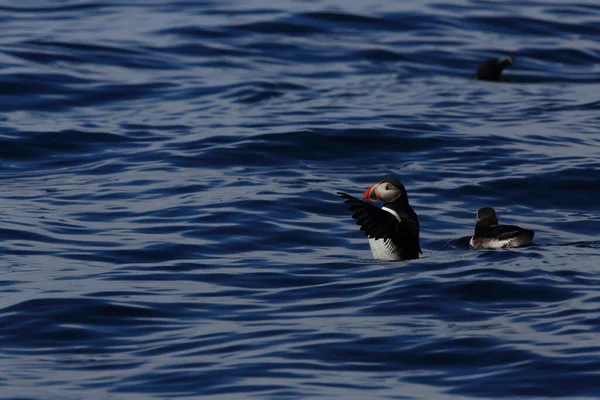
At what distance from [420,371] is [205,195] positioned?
260 inches

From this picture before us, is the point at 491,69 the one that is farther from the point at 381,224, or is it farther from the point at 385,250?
the point at 381,224

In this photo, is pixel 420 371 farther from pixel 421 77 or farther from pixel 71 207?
pixel 421 77

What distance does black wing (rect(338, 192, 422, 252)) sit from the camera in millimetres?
10516

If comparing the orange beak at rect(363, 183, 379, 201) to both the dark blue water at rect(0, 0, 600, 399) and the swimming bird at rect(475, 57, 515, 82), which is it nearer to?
the dark blue water at rect(0, 0, 600, 399)

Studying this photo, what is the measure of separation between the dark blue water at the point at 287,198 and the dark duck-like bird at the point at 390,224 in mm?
219

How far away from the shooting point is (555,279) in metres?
9.57

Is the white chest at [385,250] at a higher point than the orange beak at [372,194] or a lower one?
lower

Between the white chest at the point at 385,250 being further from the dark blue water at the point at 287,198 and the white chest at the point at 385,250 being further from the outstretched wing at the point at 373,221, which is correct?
the dark blue water at the point at 287,198

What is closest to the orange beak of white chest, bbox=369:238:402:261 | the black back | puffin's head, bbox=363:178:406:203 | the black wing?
puffin's head, bbox=363:178:406:203

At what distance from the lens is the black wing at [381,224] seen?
10.5m

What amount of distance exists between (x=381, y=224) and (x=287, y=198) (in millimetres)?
3077

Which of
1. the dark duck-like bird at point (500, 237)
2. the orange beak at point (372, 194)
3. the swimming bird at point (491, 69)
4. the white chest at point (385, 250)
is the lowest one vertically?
the white chest at point (385, 250)

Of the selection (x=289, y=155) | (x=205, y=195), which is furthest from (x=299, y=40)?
(x=205, y=195)

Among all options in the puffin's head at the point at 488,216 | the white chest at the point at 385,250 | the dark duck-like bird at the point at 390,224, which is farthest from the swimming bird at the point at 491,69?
the white chest at the point at 385,250
